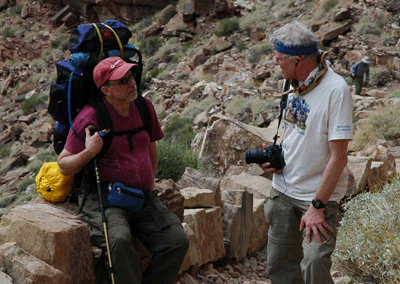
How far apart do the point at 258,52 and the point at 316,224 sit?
744 inches

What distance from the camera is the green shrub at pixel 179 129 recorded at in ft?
52.4

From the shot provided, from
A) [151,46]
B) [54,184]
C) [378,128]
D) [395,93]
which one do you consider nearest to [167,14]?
[151,46]

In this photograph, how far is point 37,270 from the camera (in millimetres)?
3254

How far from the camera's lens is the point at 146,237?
3.81m

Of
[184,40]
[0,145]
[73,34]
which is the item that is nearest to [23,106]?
[0,145]

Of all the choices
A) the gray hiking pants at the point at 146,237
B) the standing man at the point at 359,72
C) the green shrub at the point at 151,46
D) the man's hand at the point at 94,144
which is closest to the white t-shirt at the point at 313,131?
the gray hiking pants at the point at 146,237

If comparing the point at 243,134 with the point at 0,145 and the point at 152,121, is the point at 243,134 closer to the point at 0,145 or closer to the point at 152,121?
the point at 152,121

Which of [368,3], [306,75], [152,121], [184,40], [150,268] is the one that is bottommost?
[184,40]

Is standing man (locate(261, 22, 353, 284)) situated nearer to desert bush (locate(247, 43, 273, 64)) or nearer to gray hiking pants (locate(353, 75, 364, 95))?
gray hiking pants (locate(353, 75, 364, 95))

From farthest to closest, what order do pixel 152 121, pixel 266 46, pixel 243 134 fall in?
pixel 266 46 < pixel 243 134 < pixel 152 121

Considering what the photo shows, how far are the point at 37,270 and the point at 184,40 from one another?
24.2 metres

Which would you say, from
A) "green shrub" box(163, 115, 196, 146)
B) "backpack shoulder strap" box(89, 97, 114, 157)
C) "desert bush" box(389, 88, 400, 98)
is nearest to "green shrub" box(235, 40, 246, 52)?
"green shrub" box(163, 115, 196, 146)

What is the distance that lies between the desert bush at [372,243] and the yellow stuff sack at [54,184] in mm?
2285

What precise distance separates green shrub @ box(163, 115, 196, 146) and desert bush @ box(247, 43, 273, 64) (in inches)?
187
